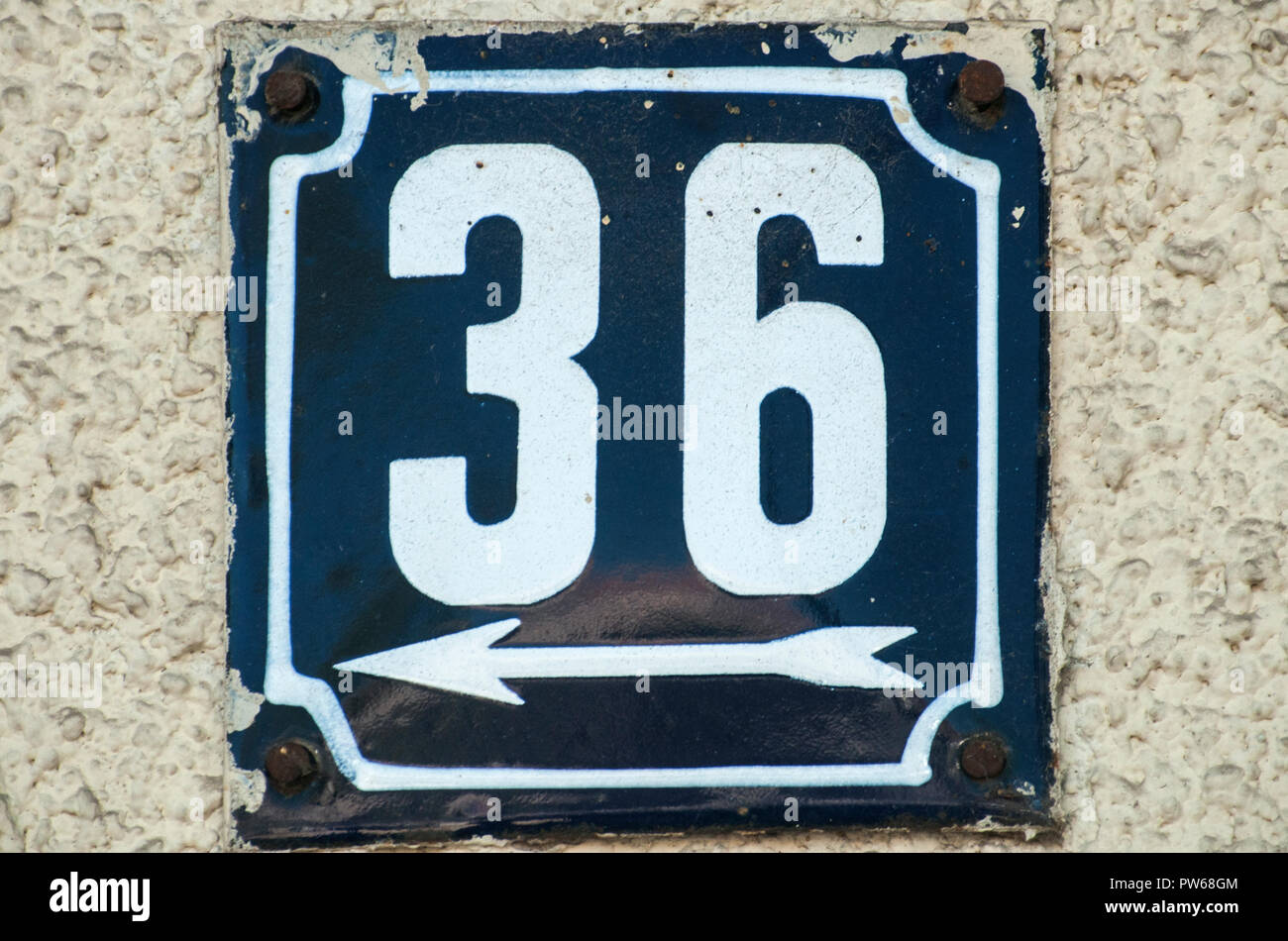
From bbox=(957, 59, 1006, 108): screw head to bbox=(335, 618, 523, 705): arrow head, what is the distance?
564 mm

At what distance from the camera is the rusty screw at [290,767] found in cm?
79

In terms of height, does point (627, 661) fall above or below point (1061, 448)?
below

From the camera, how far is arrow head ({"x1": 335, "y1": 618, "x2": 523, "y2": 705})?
796 millimetres

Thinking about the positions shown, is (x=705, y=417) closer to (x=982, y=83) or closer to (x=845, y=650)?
(x=845, y=650)

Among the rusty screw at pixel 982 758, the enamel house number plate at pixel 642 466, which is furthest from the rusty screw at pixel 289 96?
the rusty screw at pixel 982 758

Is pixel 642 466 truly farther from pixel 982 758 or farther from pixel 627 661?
pixel 982 758

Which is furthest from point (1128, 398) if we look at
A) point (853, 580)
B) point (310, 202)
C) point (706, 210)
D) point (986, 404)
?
point (310, 202)

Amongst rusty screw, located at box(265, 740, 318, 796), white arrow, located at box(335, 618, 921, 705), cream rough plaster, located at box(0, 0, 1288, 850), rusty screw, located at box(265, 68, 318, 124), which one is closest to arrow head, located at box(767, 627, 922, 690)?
white arrow, located at box(335, 618, 921, 705)

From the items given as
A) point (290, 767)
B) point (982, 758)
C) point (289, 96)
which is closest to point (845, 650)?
point (982, 758)

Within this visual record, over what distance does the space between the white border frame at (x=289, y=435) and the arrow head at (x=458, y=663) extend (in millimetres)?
58

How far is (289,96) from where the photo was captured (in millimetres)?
804

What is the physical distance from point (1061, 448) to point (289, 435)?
626 millimetres

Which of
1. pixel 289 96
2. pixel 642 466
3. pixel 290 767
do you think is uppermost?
pixel 289 96

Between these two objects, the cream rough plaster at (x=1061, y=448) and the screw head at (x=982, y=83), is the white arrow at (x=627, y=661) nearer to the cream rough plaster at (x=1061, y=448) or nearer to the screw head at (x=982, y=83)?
the cream rough plaster at (x=1061, y=448)
